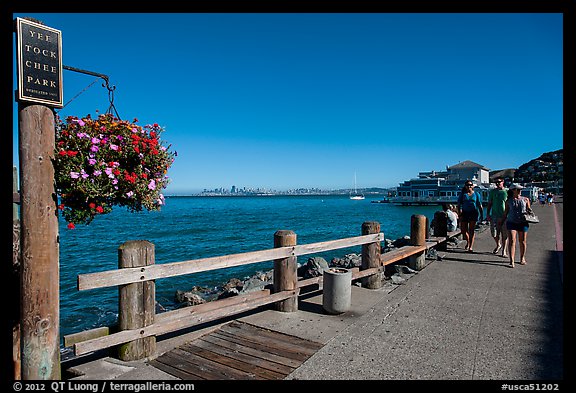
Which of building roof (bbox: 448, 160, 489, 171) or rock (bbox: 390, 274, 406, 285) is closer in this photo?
rock (bbox: 390, 274, 406, 285)

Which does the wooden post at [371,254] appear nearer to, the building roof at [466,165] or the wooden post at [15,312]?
the wooden post at [15,312]

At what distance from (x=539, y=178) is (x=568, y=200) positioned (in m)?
147

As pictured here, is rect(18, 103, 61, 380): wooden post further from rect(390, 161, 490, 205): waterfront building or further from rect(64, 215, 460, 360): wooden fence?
rect(390, 161, 490, 205): waterfront building

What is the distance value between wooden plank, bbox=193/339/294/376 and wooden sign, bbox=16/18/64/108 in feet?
10.9

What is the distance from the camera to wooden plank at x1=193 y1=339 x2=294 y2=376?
3943 mm

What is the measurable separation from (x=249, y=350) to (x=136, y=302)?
152 centimetres

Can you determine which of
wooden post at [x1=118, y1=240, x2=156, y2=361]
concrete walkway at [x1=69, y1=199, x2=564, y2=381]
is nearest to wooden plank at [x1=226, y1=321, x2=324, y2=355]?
concrete walkway at [x1=69, y1=199, x2=564, y2=381]

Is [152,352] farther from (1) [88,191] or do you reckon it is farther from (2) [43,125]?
(2) [43,125]

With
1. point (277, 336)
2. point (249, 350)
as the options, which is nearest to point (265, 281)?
point (277, 336)

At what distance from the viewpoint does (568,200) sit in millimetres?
4012

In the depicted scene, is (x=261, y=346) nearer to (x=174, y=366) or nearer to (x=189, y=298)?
(x=174, y=366)

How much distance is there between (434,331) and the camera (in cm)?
502

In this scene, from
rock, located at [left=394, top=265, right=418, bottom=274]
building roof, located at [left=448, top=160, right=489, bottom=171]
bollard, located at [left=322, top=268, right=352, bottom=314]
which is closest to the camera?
bollard, located at [left=322, top=268, right=352, bottom=314]
